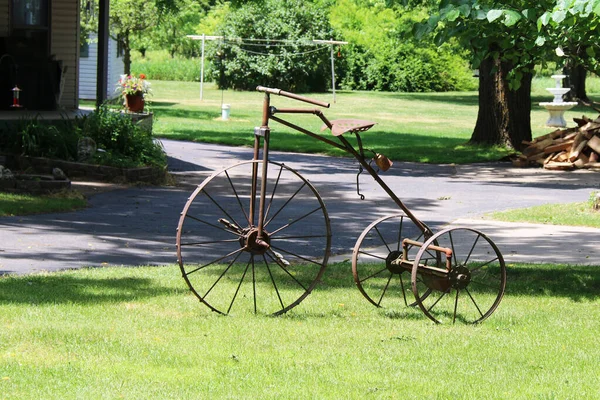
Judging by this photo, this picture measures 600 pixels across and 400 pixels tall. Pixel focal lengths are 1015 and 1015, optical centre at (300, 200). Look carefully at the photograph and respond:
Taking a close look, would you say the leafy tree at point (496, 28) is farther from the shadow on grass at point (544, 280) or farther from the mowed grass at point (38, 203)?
the mowed grass at point (38, 203)

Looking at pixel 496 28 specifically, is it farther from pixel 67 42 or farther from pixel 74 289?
pixel 67 42

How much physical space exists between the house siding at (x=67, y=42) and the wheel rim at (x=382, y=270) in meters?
10.6

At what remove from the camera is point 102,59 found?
18125mm

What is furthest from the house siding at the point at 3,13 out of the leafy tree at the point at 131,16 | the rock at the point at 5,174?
the leafy tree at the point at 131,16

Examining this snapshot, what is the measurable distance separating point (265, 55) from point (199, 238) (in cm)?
3739

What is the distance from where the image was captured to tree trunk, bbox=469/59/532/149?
21.5m

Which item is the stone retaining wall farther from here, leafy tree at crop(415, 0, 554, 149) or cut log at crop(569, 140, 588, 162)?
cut log at crop(569, 140, 588, 162)

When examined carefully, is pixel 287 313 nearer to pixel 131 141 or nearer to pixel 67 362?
pixel 67 362

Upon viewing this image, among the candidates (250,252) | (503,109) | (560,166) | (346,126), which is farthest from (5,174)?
(503,109)

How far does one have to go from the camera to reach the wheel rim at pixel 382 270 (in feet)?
23.5

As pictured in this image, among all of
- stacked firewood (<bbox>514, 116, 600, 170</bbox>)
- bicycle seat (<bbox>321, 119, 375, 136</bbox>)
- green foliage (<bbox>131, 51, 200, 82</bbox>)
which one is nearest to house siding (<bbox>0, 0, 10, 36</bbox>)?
stacked firewood (<bbox>514, 116, 600, 170</bbox>)

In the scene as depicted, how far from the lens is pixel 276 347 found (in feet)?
19.3

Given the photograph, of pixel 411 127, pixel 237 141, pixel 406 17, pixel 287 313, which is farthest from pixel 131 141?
pixel 406 17

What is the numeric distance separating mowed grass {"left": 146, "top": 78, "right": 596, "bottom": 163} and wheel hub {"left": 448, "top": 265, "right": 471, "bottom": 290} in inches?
550
